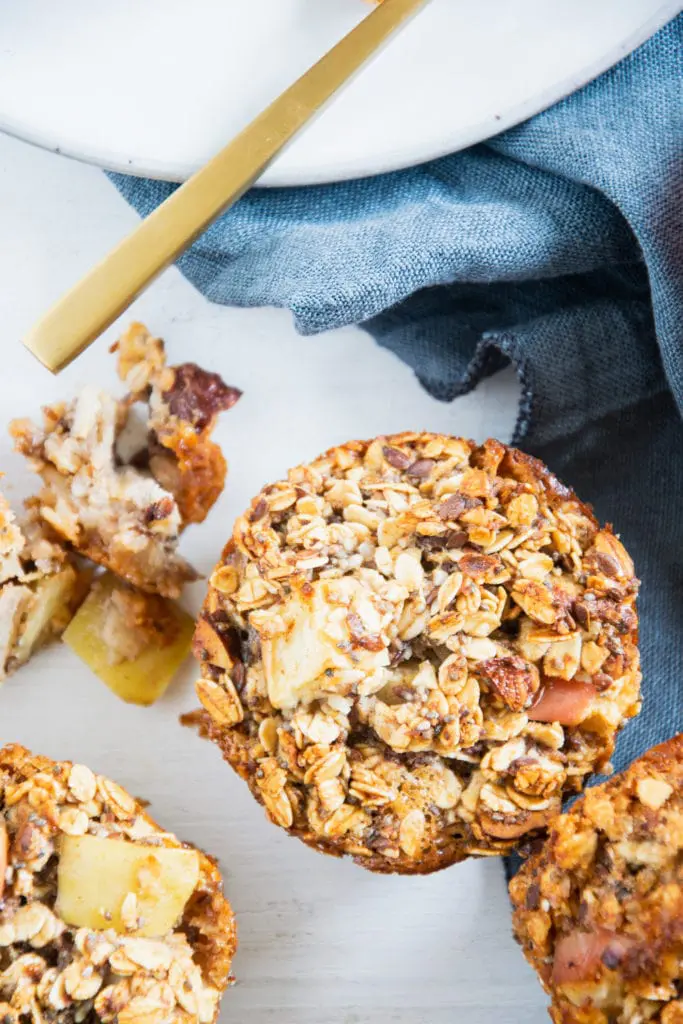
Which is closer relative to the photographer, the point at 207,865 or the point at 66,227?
the point at 207,865

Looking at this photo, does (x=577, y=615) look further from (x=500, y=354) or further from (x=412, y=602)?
(x=500, y=354)

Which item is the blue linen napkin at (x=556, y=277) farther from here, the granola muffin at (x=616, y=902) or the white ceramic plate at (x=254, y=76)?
the granola muffin at (x=616, y=902)

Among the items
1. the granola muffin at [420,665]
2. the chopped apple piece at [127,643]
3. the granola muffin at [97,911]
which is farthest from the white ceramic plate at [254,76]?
the granola muffin at [97,911]

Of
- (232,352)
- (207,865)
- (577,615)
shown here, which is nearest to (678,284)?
(577,615)

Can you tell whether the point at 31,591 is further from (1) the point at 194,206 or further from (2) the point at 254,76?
(2) the point at 254,76

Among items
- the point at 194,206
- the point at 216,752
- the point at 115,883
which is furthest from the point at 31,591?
the point at 194,206

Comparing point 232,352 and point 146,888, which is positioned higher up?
point 232,352
